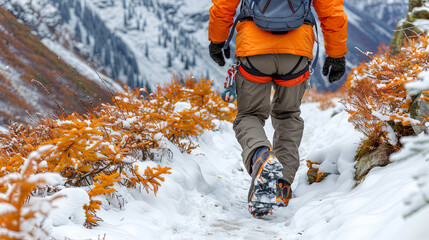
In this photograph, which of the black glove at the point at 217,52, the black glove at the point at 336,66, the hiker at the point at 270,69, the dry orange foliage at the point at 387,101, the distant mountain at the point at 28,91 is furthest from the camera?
the distant mountain at the point at 28,91

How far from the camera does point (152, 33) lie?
160 meters

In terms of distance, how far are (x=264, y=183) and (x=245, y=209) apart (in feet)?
2.12

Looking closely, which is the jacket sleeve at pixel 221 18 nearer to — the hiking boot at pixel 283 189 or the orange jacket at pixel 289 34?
the orange jacket at pixel 289 34

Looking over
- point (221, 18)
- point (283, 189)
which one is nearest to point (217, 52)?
point (221, 18)

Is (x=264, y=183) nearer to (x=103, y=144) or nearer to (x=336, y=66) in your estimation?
(x=103, y=144)

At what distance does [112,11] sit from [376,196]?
7232 inches

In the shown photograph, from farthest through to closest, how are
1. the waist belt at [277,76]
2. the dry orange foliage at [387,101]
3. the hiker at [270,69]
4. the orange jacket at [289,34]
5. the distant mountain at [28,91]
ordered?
the distant mountain at [28,91]
the waist belt at [277,76]
the orange jacket at [289,34]
the hiker at [270,69]
the dry orange foliage at [387,101]

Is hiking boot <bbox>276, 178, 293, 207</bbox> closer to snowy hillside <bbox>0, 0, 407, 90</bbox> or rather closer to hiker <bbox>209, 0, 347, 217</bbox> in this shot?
hiker <bbox>209, 0, 347, 217</bbox>

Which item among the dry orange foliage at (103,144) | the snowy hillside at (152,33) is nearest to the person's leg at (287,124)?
the dry orange foliage at (103,144)

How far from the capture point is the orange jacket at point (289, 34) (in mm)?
2490

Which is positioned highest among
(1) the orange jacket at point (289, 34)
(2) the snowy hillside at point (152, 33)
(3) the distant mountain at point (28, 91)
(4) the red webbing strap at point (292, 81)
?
(1) the orange jacket at point (289, 34)

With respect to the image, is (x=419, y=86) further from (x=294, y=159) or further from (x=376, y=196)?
(x=294, y=159)

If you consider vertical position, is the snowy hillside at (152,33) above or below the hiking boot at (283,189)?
below

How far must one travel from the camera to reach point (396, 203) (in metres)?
1.18
